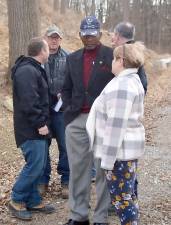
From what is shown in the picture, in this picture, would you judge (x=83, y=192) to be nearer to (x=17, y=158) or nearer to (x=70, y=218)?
(x=70, y=218)

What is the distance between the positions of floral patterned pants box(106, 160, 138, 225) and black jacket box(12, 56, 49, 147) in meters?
1.28

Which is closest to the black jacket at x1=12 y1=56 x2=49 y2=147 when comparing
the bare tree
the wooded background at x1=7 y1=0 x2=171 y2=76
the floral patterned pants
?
the floral patterned pants

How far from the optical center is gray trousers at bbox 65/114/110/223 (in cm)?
488

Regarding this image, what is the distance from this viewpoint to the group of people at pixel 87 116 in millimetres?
4117

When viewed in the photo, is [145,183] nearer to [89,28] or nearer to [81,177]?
[81,177]

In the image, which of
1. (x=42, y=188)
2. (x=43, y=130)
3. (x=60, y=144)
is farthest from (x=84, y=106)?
(x=42, y=188)

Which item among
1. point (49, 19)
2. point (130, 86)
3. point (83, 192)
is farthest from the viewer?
point (49, 19)

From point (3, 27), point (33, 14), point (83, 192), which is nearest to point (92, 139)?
point (83, 192)

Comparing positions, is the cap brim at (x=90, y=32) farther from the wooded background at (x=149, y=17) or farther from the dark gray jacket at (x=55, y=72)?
the wooded background at (x=149, y=17)

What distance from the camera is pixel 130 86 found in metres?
4.09

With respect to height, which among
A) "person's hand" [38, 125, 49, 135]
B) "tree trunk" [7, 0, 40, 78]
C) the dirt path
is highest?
"tree trunk" [7, 0, 40, 78]

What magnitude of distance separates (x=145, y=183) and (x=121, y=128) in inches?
111

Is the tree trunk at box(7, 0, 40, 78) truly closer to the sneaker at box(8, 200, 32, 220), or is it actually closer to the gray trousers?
the sneaker at box(8, 200, 32, 220)

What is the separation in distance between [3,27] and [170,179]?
10.8 metres
